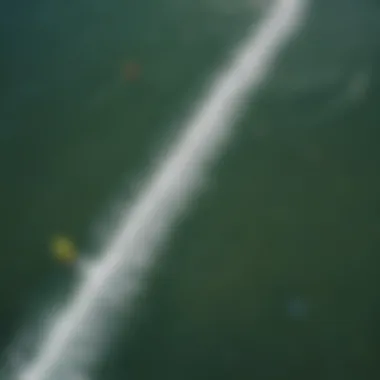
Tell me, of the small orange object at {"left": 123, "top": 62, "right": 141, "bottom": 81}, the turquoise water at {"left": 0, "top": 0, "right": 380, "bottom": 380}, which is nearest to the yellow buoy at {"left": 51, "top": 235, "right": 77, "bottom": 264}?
the turquoise water at {"left": 0, "top": 0, "right": 380, "bottom": 380}

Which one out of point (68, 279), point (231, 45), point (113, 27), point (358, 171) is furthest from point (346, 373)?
point (113, 27)

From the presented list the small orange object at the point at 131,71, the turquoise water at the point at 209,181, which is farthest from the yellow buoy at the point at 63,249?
the small orange object at the point at 131,71

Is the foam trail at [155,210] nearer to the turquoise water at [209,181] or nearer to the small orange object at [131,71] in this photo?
the turquoise water at [209,181]

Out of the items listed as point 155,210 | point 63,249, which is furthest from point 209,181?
point 63,249

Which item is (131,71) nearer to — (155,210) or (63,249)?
(155,210)

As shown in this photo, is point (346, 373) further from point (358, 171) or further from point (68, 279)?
point (68, 279)

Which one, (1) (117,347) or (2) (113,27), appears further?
(2) (113,27)
